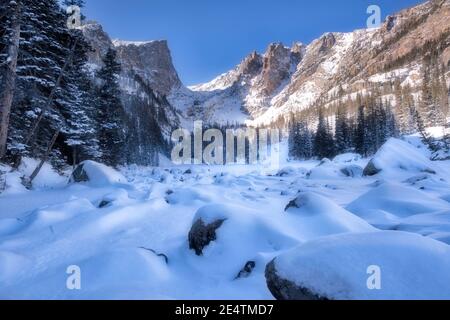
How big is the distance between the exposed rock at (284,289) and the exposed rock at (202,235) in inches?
71.8

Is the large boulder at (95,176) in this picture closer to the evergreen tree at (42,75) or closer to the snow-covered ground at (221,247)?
the evergreen tree at (42,75)

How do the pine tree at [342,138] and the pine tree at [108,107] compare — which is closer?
the pine tree at [108,107]

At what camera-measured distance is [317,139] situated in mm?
59594

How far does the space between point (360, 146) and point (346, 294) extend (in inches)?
2196

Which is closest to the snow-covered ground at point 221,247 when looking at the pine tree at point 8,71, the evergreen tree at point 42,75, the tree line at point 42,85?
the pine tree at point 8,71

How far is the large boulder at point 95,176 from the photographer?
12.1 meters

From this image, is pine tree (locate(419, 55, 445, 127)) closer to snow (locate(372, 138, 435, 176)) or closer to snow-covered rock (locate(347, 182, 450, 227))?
snow (locate(372, 138, 435, 176))

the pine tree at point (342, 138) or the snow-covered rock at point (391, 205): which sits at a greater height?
the pine tree at point (342, 138)

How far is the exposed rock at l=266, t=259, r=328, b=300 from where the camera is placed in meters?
2.48

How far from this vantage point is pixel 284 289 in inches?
104

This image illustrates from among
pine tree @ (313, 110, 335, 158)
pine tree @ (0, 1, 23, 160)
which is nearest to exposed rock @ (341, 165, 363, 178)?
pine tree @ (0, 1, 23, 160)

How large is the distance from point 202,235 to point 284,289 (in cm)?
223

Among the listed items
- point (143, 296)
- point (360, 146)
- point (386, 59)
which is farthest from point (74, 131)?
point (386, 59)
